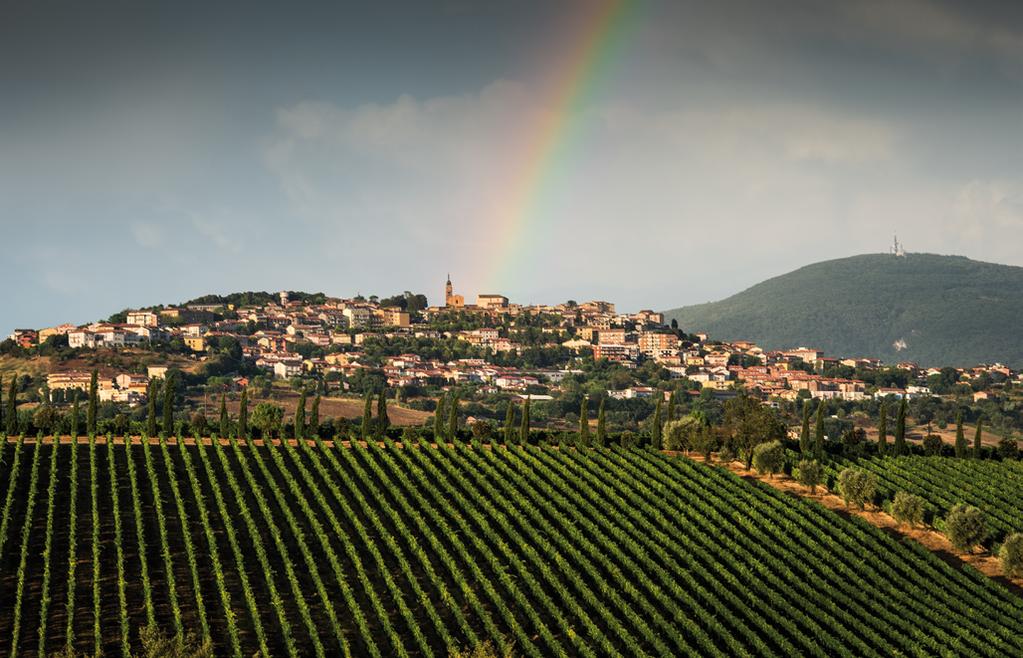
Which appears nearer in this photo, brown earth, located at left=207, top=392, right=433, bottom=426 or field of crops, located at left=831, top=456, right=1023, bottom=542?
field of crops, located at left=831, top=456, right=1023, bottom=542

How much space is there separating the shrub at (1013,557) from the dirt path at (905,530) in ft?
1.23

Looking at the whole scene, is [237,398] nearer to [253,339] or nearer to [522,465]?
[253,339]

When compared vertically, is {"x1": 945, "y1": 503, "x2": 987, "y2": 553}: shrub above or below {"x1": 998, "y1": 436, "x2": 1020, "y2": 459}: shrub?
below

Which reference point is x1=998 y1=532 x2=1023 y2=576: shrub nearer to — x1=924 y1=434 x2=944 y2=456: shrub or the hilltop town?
x1=924 y1=434 x2=944 y2=456: shrub

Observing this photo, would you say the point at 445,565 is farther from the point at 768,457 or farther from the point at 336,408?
the point at 336,408

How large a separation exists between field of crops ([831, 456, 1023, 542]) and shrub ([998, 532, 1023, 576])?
12.5 ft

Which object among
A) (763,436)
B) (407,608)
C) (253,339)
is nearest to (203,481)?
(407,608)

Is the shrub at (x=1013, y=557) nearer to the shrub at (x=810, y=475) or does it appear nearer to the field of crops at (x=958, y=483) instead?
the field of crops at (x=958, y=483)

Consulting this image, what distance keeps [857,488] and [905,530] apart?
3028 mm

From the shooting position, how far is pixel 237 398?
142375 mm

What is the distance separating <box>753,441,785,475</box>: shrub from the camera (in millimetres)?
61062

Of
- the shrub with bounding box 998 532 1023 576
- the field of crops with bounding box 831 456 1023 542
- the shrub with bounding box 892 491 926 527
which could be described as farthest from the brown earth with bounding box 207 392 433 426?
the shrub with bounding box 998 532 1023 576

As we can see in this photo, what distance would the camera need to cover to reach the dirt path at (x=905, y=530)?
50.9m

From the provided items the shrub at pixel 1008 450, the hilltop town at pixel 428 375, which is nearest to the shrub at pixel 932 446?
the shrub at pixel 1008 450
